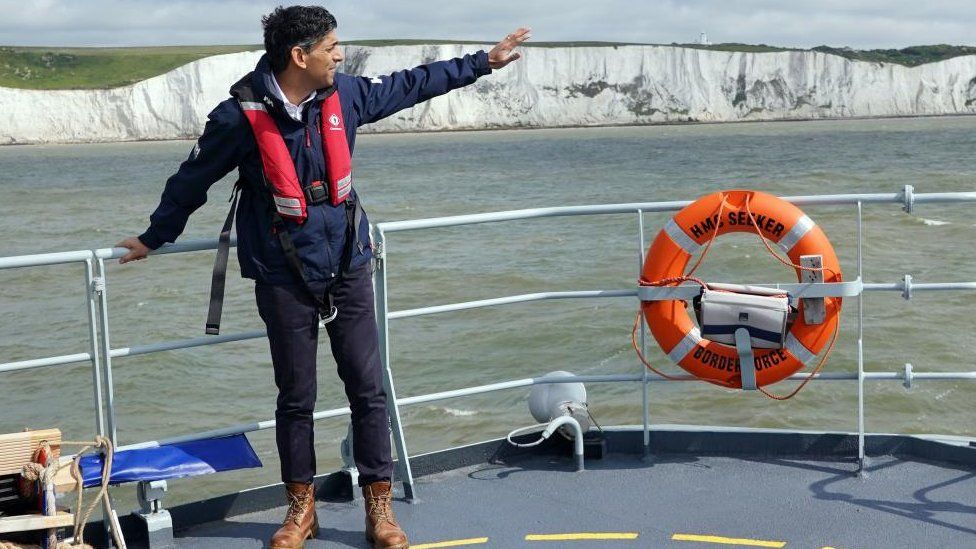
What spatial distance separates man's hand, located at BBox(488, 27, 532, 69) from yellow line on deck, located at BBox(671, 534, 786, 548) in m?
1.42

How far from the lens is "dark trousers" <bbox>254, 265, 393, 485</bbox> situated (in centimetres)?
304

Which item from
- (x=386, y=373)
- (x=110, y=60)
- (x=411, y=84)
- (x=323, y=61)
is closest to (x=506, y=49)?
(x=411, y=84)

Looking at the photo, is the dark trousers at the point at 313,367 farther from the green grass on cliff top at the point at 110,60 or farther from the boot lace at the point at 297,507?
the green grass on cliff top at the point at 110,60

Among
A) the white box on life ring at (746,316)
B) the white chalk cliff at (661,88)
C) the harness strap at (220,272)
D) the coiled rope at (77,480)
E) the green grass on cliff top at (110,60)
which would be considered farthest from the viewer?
the white chalk cliff at (661,88)

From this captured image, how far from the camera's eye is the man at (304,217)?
2.92m

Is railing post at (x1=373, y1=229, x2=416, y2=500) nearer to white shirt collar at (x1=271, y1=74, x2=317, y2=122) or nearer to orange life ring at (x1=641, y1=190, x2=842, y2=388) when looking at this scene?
white shirt collar at (x1=271, y1=74, x2=317, y2=122)

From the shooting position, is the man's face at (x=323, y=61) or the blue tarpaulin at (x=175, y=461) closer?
the man's face at (x=323, y=61)

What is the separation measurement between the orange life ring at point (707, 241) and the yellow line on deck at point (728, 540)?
0.70 meters

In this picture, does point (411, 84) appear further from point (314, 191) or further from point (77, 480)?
point (77, 480)

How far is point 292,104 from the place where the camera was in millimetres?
2947

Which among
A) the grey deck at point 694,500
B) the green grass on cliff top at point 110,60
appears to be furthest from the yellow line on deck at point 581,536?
the green grass on cliff top at point 110,60

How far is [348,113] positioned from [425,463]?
1.25 m

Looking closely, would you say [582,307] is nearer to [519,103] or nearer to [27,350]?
[27,350]

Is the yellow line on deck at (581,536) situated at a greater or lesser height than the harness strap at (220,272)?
lesser
